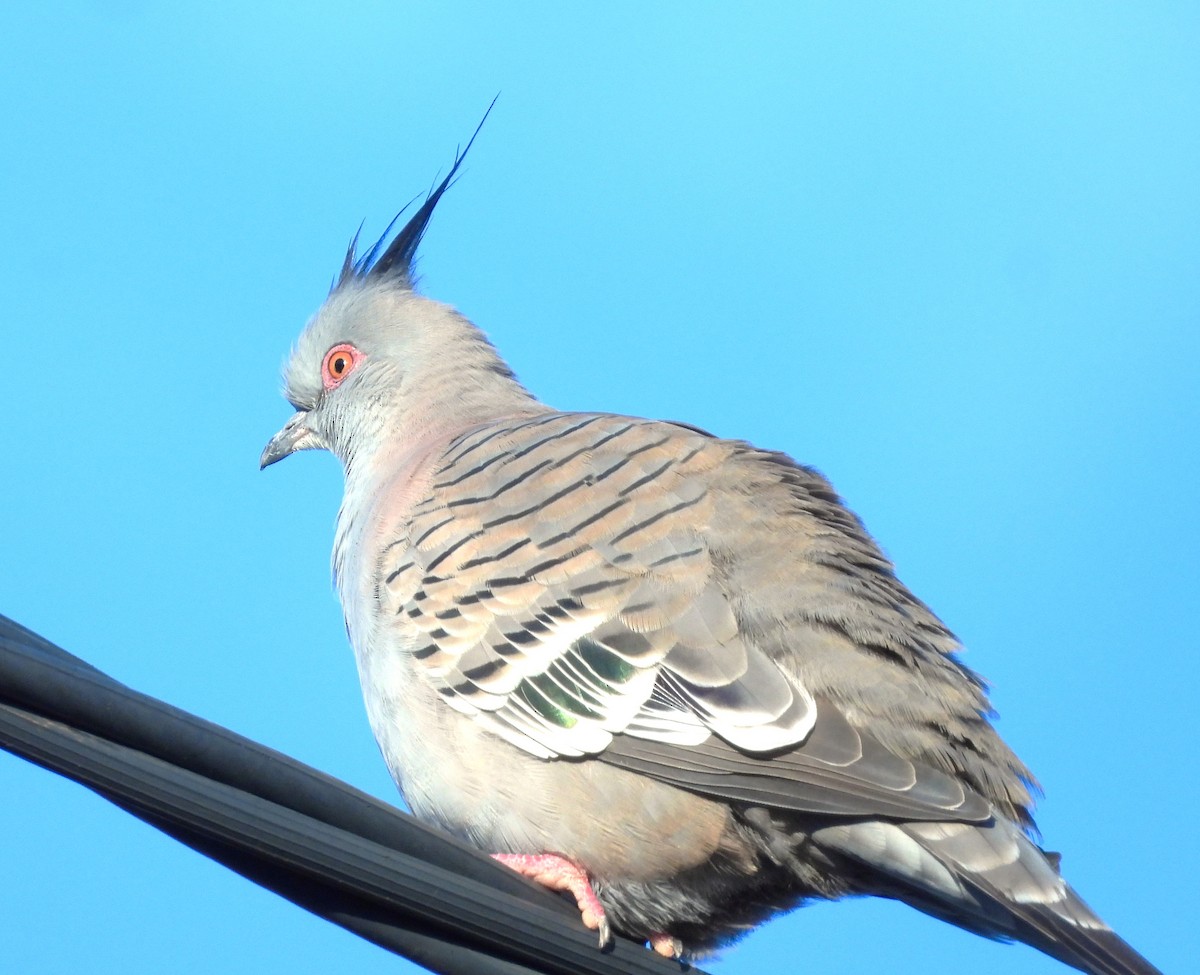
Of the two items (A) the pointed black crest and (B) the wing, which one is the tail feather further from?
(A) the pointed black crest

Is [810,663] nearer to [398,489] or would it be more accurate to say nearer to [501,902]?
[501,902]

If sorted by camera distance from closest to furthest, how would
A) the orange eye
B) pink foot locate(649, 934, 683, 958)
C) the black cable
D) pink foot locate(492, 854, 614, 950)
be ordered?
1. the black cable
2. pink foot locate(492, 854, 614, 950)
3. pink foot locate(649, 934, 683, 958)
4. the orange eye

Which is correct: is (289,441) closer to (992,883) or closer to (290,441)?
(290,441)

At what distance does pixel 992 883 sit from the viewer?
11.5ft

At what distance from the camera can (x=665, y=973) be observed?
10.7ft

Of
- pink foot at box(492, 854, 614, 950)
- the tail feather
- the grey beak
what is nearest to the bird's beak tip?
the grey beak

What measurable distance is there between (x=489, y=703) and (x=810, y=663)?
96cm

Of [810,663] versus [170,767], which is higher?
[810,663]

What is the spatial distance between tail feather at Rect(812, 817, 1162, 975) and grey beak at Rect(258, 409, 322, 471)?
157 inches

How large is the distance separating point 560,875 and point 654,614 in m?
0.77

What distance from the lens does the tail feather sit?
3.36m

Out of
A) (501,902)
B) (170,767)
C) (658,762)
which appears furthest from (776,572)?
(170,767)

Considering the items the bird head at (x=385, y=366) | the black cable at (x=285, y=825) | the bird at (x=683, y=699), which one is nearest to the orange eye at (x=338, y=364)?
the bird head at (x=385, y=366)

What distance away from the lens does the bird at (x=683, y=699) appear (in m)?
3.70
